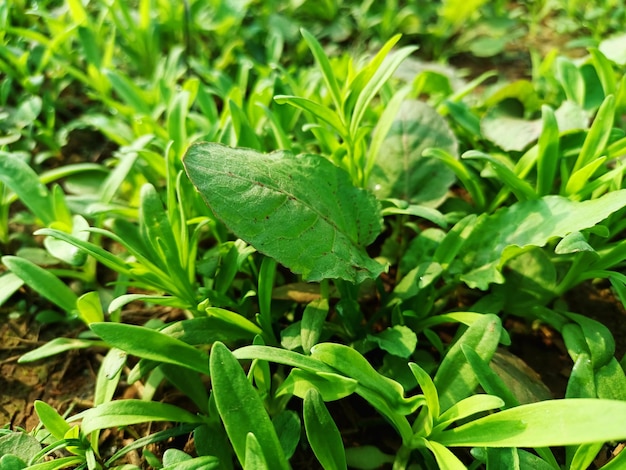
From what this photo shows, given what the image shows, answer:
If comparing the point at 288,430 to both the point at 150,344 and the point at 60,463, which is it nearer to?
the point at 150,344

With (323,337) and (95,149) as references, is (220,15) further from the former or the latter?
(323,337)

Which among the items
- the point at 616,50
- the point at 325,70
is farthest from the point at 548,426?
the point at 616,50

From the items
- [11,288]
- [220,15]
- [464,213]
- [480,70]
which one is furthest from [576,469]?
[220,15]

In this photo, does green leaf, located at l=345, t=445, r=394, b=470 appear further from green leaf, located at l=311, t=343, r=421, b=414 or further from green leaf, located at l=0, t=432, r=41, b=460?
green leaf, located at l=0, t=432, r=41, b=460

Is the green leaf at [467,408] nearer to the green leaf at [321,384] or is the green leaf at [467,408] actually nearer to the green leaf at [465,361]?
the green leaf at [465,361]

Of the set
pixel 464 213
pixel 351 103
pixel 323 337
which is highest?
pixel 351 103
